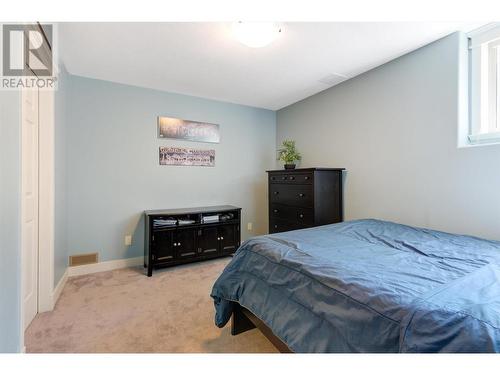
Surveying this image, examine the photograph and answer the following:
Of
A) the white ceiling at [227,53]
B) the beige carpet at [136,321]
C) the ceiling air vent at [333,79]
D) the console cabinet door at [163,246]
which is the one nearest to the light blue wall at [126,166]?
the white ceiling at [227,53]

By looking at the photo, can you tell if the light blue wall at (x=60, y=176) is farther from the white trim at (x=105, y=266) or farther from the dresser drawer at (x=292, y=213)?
the dresser drawer at (x=292, y=213)

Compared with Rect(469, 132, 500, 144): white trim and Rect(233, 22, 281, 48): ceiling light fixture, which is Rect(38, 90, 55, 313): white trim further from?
Rect(469, 132, 500, 144): white trim

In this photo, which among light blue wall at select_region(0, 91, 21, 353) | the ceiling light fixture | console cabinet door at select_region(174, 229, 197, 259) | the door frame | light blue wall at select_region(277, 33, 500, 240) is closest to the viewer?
light blue wall at select_region(0, 91, 21, 353)

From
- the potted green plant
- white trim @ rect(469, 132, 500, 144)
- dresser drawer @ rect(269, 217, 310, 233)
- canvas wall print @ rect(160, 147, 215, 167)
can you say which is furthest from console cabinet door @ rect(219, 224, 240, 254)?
white trim @ rect(469, 132, 500, 144)

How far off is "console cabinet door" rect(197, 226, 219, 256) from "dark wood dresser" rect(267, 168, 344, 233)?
2.75 feet

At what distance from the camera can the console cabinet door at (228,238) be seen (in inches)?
124

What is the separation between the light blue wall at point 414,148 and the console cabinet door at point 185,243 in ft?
6.47

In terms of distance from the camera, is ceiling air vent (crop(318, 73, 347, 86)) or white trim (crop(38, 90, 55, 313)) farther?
ceiling air vent (crop(318, 73, 347, 86))

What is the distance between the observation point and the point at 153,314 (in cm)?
188

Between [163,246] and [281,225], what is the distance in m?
1.53

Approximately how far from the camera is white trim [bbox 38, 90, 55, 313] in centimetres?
193
